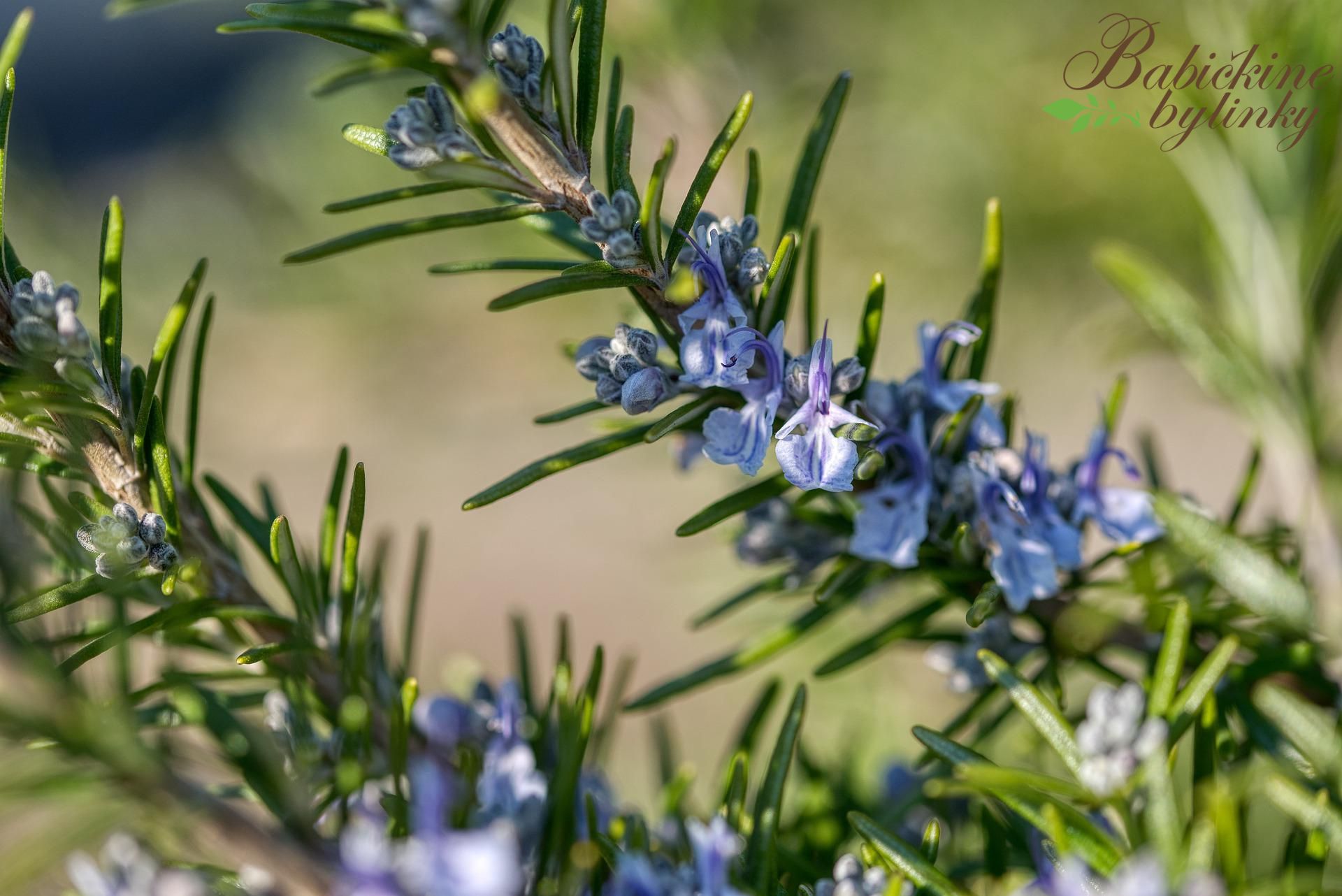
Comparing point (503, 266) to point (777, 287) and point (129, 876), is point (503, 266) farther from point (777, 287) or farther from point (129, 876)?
point (129, 876)

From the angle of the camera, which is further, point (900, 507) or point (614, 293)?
point (614, 293)

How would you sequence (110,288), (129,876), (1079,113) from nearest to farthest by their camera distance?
(129,876)
(110,288)
(1079,113)

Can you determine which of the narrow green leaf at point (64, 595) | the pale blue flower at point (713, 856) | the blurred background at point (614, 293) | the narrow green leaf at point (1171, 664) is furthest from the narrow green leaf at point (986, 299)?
the blurred background at point (614, 293)

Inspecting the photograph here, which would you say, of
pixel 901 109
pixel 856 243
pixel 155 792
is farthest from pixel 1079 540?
pixel 856 243

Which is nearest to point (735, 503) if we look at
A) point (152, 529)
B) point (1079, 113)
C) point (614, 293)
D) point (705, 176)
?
point (705, 176)

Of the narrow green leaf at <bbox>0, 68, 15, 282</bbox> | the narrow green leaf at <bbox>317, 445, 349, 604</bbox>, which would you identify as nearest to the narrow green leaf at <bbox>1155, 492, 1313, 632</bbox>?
the narrow green leaf at <bbox>317, 445, 349, 604</bbox>

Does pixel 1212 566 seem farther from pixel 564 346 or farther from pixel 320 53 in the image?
pixel 320 53
